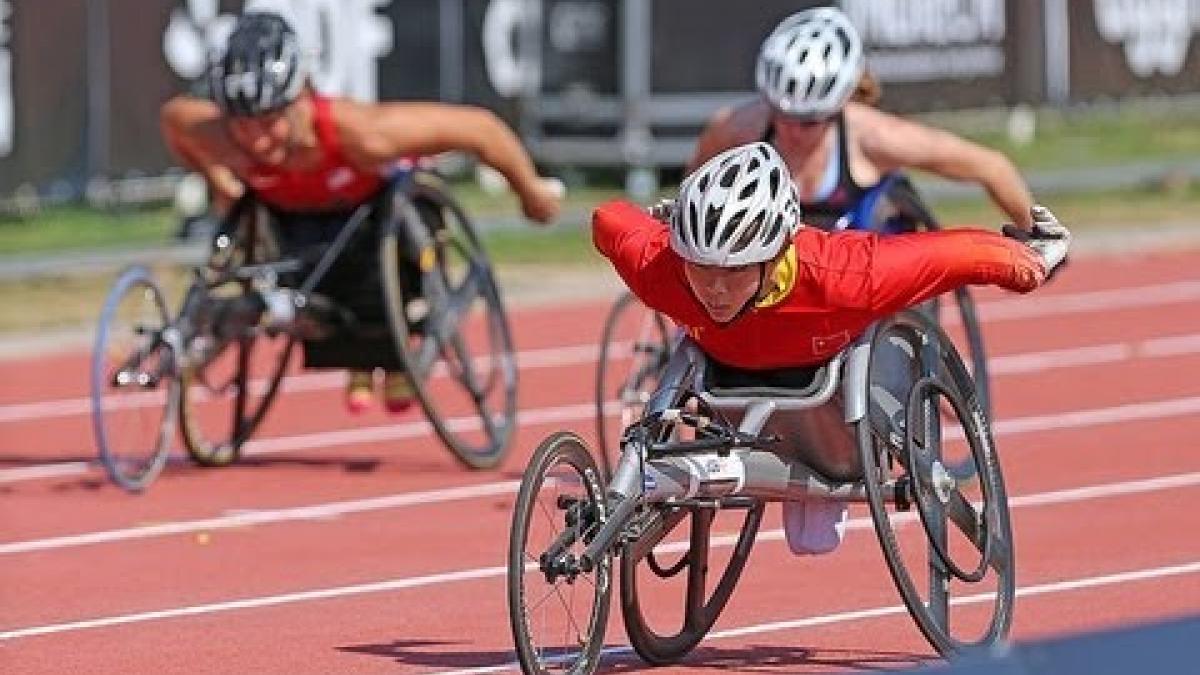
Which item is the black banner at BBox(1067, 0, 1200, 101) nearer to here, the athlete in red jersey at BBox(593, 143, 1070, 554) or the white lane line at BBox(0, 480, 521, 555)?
the white lane line at BBox(0, 480, 521, 555)

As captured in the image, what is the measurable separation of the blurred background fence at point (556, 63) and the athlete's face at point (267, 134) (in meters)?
6.70

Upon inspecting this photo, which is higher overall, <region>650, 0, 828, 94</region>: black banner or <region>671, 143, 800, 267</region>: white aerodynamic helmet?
<region>671, 143, 800, 267</region>: white aerodynamic helmet

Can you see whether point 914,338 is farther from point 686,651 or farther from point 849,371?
point 686,651

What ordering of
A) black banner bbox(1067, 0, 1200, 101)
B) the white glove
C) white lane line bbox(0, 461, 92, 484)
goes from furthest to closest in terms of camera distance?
1. black banner bbox(1067, 0, 1200, 101)
2. white lane line bbox(0, 461, 92, 484)
3. the white glove

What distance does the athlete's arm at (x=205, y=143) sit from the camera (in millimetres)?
13961

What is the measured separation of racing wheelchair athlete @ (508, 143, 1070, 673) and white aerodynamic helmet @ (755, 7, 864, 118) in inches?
102

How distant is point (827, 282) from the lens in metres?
9.45

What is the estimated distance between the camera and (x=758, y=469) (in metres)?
9.55

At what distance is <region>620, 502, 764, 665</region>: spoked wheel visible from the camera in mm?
9492

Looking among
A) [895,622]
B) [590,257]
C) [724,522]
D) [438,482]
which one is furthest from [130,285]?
[590,257]

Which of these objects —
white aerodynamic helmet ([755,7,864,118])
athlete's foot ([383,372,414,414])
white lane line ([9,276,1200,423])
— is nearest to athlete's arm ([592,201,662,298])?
white aerodynamic helmet ([755,7,864,118])

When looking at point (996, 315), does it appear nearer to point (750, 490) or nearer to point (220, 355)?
point (220, 355)

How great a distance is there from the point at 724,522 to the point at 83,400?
206 inches

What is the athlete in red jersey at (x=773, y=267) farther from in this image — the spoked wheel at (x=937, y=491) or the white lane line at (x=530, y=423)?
the white lane line at (x=530, y=423)
